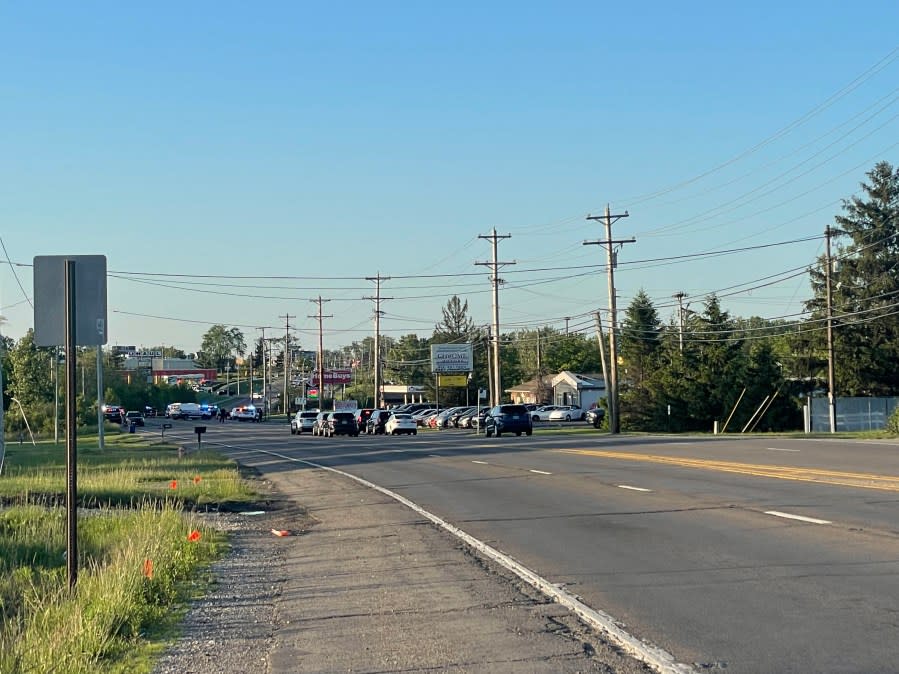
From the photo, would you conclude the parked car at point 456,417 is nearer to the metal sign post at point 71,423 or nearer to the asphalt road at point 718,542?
the asphalt road at point 718,542

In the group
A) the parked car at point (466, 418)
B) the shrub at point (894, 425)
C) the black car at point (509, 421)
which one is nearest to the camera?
the shrub at point (894, 425)

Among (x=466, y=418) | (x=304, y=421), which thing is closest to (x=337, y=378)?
(x=466, y=418)

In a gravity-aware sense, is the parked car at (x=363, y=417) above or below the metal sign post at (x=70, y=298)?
below

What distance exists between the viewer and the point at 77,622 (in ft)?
27.2

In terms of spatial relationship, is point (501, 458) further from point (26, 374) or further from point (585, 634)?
point (26, 374)

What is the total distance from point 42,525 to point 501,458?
68.6 feet

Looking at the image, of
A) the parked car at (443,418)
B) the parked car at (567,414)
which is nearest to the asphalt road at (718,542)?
the parked car at (443,418)

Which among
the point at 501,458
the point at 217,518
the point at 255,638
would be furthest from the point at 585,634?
the point at 501,458

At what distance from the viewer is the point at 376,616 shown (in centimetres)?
929

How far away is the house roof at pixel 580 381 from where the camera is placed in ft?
404

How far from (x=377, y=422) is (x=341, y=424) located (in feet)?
20.8

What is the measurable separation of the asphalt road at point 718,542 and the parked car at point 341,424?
128 ft

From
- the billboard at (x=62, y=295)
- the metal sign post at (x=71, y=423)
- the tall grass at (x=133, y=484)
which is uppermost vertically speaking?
the billboard at (x=62, y=295)

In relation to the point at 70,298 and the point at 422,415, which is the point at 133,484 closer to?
the point at 70,298
